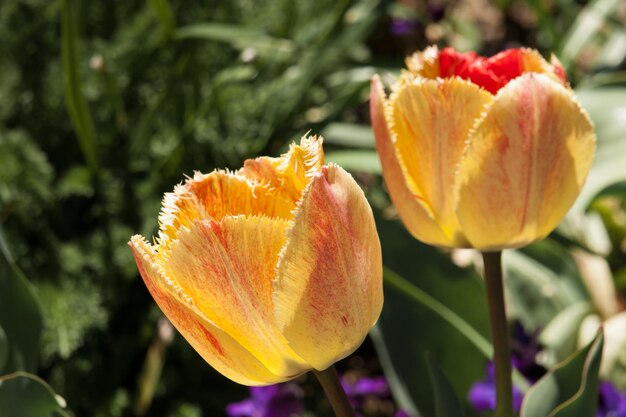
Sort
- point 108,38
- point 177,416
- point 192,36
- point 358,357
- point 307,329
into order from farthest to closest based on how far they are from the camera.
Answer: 1. point 108,38
2. point 358,357
3. point 192,36
4. point 177,416
5. point 307,329

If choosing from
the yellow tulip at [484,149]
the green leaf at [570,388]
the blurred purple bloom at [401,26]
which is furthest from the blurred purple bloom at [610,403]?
the blurred purple bloom at [401,26]

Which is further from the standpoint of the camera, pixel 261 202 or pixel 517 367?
pixel 517 367

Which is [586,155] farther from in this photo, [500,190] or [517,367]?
[517,367]

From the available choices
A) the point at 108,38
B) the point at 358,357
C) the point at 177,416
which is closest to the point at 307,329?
the point at 177,416

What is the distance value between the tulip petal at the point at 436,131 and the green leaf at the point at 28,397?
25 cm

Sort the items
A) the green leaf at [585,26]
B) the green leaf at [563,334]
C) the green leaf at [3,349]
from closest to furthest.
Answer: the green leaf at [3,349] < the green leaf at [563,334] < the green leaf at [585,26]

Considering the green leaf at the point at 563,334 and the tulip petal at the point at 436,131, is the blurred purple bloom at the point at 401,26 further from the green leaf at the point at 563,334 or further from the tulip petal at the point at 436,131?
the tulip petal at the point at 436,131

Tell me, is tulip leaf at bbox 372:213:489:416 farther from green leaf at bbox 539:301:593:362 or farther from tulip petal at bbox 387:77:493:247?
tulip petal at bbox 387:77:493:247

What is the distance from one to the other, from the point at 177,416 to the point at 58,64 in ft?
2.15

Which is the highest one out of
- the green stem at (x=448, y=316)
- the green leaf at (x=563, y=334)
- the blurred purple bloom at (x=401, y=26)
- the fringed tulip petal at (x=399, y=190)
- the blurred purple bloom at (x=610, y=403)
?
the fringed tulip petal at (x=399, y=190)

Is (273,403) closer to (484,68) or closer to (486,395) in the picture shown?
(486,395)

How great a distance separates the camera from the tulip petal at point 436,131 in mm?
592

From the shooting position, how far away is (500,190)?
0.59 metres

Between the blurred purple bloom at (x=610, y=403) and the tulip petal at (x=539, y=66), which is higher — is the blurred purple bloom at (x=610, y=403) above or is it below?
below
